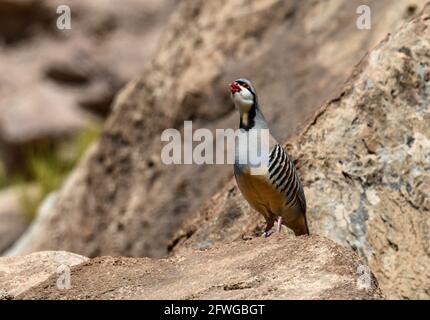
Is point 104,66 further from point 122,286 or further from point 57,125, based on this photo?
point 122,286

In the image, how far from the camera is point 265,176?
596cm

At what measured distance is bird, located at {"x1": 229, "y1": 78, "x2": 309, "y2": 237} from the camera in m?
5.99

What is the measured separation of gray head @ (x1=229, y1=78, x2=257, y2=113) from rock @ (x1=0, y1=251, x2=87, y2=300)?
1521mm

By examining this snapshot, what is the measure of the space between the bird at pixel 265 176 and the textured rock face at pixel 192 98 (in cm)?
227

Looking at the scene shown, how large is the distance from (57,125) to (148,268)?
12.4m

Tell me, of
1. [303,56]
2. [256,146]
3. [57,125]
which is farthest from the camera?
[57,125]

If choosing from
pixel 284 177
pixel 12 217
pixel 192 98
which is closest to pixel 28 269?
pixel 284 177

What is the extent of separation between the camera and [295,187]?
6254 mm

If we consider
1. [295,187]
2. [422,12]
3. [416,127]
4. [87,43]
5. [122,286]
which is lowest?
[122,286]

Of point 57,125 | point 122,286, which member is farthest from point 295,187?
point 57,125

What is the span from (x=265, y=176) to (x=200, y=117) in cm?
442

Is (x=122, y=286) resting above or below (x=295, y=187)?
below

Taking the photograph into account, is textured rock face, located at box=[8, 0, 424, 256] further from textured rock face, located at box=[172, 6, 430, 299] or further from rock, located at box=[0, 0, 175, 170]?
rock, located at box=[0, 0, 175, 170]

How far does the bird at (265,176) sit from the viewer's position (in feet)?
19.6
